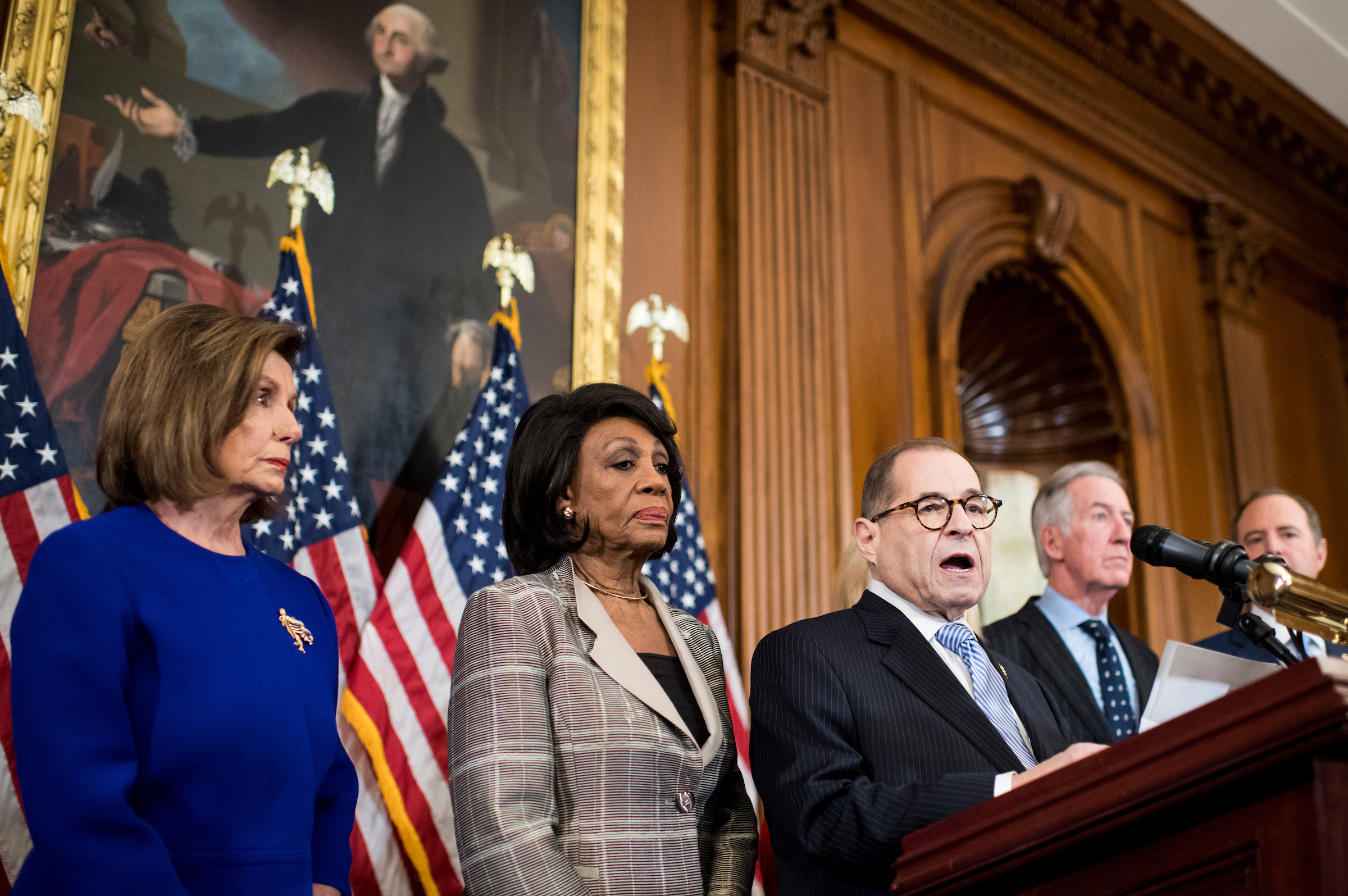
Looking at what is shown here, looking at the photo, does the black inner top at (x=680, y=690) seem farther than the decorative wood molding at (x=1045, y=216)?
No

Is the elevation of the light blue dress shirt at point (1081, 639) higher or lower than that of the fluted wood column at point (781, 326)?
lower

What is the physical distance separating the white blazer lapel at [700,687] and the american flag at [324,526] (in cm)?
119

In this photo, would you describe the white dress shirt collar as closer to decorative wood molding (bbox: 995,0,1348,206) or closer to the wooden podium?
the wooden podium

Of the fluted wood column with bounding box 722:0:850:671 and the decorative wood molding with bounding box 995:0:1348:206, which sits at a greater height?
the decorative wood molding with bounding box 995:0:1348:206

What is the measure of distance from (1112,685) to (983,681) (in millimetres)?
1450

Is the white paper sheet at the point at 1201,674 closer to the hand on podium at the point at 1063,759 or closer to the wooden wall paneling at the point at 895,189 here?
the hand on podium at the point at 1063,759

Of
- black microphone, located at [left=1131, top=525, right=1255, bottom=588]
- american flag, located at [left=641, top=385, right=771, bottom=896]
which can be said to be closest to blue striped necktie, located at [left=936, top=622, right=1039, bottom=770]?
black microphone, located at [left=1131, top=525, right=1255, bottom=588]

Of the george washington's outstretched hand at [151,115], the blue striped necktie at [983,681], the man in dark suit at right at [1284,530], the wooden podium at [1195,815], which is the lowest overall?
the wooden podium at [1195,815]

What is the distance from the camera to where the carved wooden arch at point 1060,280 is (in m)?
5.96

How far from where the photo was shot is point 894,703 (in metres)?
2.16

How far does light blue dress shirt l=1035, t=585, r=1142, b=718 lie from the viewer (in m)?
3.59

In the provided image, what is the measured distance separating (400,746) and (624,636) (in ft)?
3.92

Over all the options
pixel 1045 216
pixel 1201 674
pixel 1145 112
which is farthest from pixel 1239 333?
pixel 1201 674

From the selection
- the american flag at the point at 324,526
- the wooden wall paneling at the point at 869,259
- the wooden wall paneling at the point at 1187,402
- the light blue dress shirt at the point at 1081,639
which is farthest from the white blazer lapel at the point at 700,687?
the wooden wall paneling at the point at 1187,402
